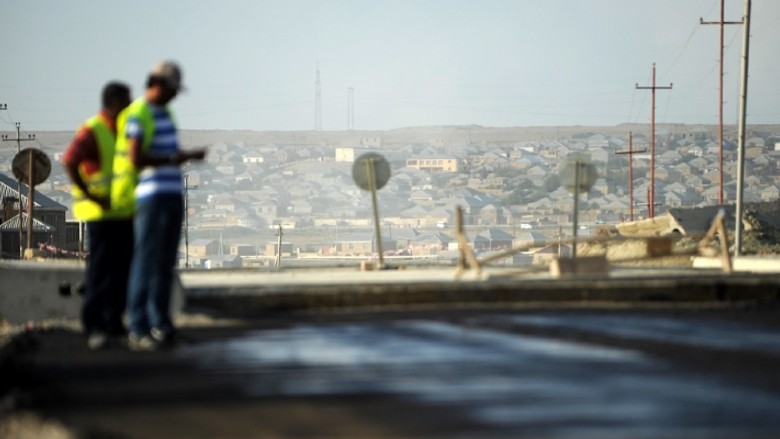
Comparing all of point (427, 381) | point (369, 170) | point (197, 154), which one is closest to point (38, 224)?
point (369, 170)

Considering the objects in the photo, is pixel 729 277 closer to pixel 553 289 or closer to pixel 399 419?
pixel 553 289

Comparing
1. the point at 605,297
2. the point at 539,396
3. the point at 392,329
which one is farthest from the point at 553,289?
the point at 539,396

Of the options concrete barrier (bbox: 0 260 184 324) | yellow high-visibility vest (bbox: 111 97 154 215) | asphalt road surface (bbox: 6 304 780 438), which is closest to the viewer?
asphalt road surface (bbox: 6 304 780 438)

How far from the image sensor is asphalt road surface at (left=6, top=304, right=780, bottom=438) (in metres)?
7.18

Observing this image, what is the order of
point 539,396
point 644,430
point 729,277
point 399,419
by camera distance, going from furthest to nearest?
point 729,277 → point 539,396 → point 399,419 → point 644,430

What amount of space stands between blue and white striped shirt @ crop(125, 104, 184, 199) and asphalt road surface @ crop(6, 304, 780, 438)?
113cm

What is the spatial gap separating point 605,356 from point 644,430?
356cm

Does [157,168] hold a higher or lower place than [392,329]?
higher

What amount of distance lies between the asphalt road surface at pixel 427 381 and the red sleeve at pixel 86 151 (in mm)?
1338

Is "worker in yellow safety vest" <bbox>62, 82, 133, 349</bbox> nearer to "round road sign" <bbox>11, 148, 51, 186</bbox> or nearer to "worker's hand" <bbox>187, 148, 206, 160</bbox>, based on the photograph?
"worker's hand" <bbox>187, 148, 206, 160</bbox>

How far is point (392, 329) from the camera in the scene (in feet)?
43.4

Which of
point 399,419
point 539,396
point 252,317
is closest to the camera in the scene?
point 399,419

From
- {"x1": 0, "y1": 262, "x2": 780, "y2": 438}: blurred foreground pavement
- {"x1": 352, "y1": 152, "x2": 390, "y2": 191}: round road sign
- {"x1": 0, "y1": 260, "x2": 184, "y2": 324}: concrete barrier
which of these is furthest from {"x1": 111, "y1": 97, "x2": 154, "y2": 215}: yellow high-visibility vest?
{"x1": 352, "y1": 152, "x2": 390, "y2": 191}: round road sign

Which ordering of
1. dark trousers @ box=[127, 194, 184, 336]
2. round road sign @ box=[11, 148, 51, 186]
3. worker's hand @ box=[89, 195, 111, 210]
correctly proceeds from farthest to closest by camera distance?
round road sign @ box=[11, 148, 51, 186], worker's hand @ box=[89, 195, 111, 210], dark trousers @ box=[127, 194, 184, 336]
